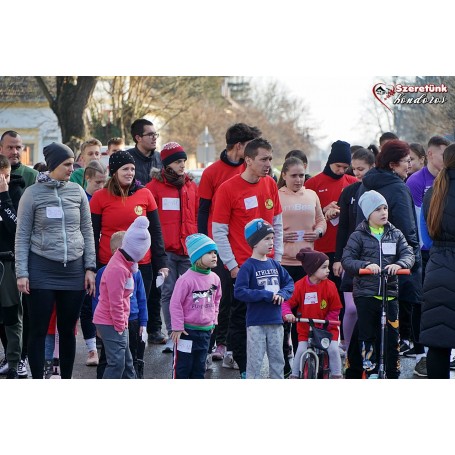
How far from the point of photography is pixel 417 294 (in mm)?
8430

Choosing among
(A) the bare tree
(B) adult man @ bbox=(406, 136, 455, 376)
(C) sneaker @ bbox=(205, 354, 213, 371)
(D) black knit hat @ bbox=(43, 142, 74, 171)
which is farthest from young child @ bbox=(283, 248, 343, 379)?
(A) the bare tree

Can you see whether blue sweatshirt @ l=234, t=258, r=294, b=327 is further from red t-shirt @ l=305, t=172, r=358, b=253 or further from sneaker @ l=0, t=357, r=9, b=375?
sneaker @ l=0, t=357, r=9, b=375

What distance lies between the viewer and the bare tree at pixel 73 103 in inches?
851

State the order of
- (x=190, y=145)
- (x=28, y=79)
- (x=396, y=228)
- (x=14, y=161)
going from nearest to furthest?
(x=396, y=228)
(x=14, y=161)
(x=28, y=79)
(x=190, y=145)

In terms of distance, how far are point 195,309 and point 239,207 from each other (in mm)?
1067

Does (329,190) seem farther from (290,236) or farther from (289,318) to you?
(289,318)

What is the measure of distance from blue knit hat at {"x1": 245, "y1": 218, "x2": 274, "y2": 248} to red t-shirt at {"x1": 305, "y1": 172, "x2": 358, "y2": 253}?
2.19 m

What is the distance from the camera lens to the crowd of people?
688 centimetres

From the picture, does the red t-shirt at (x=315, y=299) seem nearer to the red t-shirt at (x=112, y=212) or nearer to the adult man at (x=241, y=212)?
the adult man at (x=241, y=212)

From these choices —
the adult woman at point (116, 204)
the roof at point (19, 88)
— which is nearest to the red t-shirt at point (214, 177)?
the adult woman at point (116, 204)

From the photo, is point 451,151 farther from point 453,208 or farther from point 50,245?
point 50,245

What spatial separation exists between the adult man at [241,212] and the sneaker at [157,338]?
2146mm

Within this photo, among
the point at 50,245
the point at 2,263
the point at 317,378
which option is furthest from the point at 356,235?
the point at 2,263

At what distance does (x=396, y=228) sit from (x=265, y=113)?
59.7m
